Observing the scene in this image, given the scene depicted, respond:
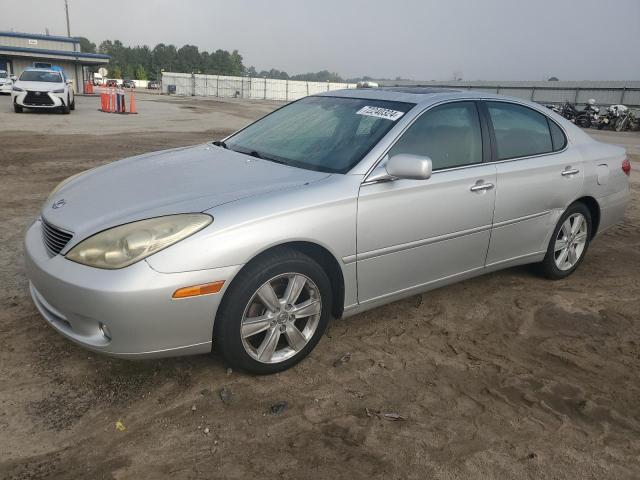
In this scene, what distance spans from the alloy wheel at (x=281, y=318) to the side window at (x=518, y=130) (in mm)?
1917

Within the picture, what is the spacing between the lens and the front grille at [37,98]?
18.2 metres

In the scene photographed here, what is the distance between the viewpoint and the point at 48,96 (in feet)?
60.4

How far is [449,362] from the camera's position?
3.22 m

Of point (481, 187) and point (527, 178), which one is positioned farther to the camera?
point (527, 178)

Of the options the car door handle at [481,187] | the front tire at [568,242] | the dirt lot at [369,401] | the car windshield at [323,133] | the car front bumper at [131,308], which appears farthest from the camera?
the front tire at [568,242]

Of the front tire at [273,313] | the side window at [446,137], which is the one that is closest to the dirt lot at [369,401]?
the front tire at [273,313]

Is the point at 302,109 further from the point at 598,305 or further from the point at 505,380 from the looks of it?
the point at 598,305

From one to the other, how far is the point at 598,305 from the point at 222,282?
3142 millimetres

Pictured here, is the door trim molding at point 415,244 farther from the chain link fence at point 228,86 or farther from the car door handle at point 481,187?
the chain link fence at point 228,86

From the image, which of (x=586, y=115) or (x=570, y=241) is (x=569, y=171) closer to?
(x=570, y=241)

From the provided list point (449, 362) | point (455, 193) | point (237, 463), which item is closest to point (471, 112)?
point (455, 193)

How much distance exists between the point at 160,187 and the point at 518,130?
2.77m

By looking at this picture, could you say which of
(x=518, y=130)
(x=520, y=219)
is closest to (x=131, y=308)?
(x=520, y=219)

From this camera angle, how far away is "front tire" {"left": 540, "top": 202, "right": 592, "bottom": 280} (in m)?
4.44
